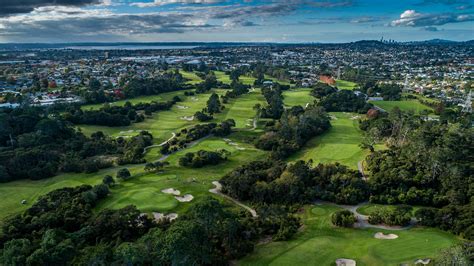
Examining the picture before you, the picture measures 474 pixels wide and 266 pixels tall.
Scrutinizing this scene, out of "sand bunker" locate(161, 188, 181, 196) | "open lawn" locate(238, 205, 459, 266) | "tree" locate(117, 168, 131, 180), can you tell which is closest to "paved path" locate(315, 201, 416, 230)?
"open lawn" locate(238, 205, 459, 266)

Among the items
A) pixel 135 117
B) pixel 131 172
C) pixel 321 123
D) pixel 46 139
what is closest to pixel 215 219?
pixel 131 172

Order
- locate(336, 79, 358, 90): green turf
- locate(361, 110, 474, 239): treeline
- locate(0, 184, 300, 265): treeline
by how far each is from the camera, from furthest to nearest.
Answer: locate(336, 79, 358, 90): green turf
locate(361, 110, 474, 239): treeline
locate(0, 184, 300, 265): treeline

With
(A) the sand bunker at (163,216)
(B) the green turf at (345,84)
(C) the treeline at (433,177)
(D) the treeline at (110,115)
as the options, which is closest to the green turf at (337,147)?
(C) the treeline at (433,177)

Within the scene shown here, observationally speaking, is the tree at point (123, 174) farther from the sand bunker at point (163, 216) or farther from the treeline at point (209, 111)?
the treeline at point (209, 111)

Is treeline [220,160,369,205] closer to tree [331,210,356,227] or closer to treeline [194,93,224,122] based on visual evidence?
tree [331,210,356,227]

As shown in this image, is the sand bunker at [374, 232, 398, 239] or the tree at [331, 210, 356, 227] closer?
the sand bunker at [374, 232, 398, 239]

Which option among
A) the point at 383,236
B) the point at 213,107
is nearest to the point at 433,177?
the point at 383,236

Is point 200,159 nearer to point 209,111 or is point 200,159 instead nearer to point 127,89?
point 209,111
